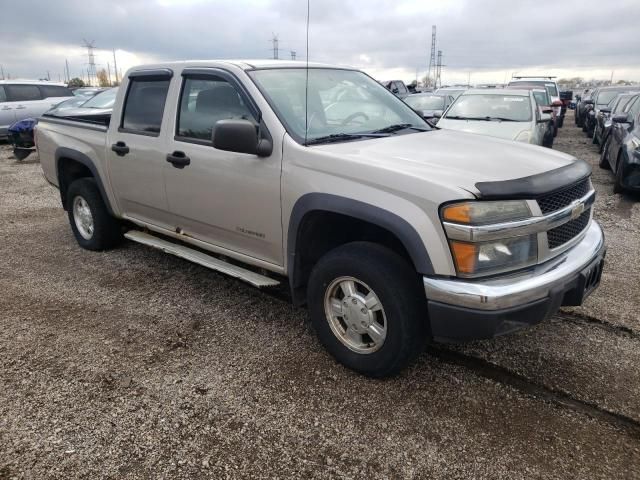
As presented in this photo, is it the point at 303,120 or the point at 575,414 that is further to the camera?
the point at 303,120

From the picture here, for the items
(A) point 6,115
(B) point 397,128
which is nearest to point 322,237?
(B) point 397,128

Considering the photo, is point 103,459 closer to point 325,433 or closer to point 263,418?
point 263,418

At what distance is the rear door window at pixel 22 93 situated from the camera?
49.0ft

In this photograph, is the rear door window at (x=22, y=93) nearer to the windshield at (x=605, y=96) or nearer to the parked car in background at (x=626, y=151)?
the parked car in background at (x=626, y=151)

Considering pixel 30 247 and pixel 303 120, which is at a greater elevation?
pixel 303 120

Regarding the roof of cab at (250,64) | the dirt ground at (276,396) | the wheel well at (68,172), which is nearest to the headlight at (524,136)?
the dirt ground at (276,396)

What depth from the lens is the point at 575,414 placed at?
2.76m

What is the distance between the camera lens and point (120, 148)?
4.45 meters

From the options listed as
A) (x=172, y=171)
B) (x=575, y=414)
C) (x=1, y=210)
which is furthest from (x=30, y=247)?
(x=575, y=414)

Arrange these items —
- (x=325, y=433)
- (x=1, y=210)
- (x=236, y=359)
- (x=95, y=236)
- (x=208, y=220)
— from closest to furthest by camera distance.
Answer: (x=325, y=433) → (x=236, y=359) → (x=208, y=220) → (x=95, y=236) → (x=1, y=210)

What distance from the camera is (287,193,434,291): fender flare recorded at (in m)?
2.60

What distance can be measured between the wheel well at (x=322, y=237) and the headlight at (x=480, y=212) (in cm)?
54

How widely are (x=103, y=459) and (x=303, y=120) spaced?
226 centimetres

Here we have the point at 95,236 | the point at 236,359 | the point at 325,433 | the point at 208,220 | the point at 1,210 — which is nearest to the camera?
the point at 325,433
